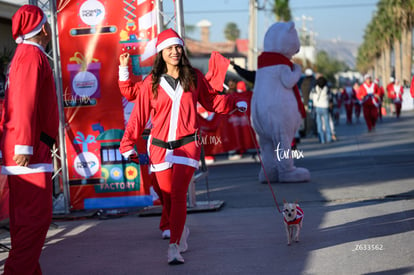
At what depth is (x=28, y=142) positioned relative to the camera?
5.38 m

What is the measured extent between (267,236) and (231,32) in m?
115

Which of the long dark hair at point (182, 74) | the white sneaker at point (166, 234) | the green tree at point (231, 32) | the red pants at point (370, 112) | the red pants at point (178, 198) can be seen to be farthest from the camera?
the green tree at point (231, 32)

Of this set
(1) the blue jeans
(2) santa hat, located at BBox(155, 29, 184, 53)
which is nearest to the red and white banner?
(2) santa hat, located at BBox(155, 29, 184, 53)

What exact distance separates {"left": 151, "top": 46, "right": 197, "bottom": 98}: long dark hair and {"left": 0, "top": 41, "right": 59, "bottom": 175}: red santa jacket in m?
1.28

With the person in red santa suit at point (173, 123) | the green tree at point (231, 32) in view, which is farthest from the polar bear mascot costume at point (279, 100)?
the green tree at point (231, 32)

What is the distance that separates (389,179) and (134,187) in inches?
167

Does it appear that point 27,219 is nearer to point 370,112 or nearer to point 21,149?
point 21,149

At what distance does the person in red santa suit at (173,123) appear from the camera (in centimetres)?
662

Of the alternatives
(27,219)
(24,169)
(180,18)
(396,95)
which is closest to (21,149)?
(24,169)

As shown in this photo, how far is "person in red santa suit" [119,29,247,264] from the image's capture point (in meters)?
6.62

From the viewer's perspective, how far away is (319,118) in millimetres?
21766

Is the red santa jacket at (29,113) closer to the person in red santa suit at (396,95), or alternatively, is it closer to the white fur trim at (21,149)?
the white fur trim at (21,149)

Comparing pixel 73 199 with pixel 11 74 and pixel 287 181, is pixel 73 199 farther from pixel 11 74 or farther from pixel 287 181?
pixel 11 74

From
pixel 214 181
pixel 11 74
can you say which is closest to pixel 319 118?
pixel 214 181
